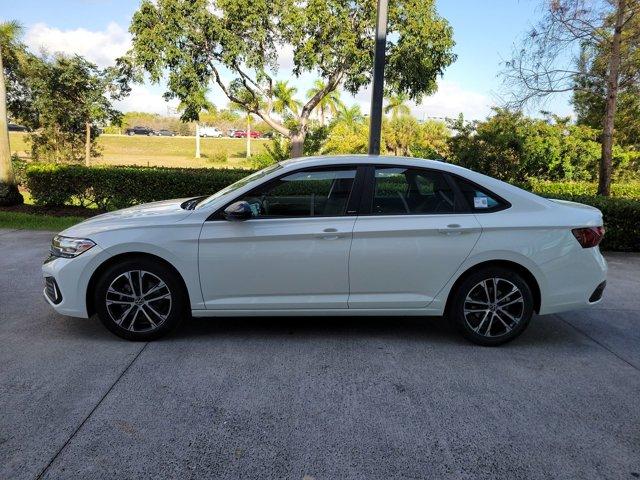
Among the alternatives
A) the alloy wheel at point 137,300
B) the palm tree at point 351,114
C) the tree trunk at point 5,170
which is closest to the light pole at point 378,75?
the alloy wheel at point 137,300

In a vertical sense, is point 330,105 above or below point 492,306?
above

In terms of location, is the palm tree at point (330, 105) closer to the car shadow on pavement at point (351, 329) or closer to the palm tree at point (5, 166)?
the palm tree at point (5, 166)

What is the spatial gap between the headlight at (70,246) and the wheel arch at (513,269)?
2.94m

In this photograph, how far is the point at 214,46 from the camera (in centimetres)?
1530

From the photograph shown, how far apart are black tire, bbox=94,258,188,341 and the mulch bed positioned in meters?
6.71

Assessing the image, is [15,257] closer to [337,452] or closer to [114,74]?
[337,452]

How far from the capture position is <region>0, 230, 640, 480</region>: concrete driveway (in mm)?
2695

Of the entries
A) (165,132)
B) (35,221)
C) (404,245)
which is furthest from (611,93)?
(165,132)

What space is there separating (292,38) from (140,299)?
489 inches

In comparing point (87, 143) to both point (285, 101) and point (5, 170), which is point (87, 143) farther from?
point (285, 101)

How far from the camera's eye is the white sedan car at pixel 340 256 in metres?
4.05

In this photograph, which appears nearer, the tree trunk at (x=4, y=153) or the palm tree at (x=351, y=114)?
the tree trunk at (x=4, y=153)

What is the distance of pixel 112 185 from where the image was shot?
33.1 feet

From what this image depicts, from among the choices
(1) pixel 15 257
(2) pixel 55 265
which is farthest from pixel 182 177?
(2) pixel 55 265
